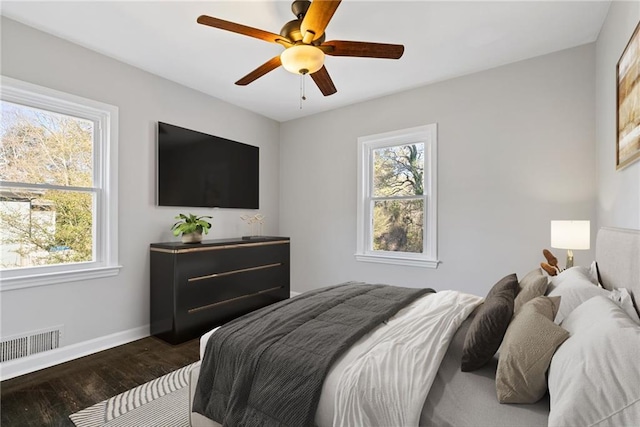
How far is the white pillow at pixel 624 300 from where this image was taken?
3.98ft

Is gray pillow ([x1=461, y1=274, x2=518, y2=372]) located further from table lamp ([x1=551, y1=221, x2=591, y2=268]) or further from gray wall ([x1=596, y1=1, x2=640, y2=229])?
table lamp ([x1=551, y1=221, x2=591, y2=268])

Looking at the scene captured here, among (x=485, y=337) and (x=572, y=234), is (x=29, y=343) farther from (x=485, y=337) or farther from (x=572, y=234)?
(x=572, y=234)

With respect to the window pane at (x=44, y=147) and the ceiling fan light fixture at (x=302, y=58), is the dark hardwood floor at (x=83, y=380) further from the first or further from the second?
the ceiling fan light fixture at (x=302, y=58)

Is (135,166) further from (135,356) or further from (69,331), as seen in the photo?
(135,356)

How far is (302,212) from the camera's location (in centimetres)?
464

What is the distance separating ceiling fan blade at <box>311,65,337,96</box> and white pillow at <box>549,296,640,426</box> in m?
2.06

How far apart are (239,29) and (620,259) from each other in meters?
2.36

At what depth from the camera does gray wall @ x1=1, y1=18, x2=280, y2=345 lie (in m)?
2.50

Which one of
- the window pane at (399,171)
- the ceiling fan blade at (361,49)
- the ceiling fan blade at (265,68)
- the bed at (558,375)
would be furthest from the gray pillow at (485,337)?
the window pane at (399,171)

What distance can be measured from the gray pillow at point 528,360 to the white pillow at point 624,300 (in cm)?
35

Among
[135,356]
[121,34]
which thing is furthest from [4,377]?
[121,34]

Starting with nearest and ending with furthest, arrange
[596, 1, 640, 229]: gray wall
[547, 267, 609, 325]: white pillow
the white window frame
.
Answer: [547, 267, 609, 325]: white pillow
[596, 1, 640, 229]: gray wall
the white window frame

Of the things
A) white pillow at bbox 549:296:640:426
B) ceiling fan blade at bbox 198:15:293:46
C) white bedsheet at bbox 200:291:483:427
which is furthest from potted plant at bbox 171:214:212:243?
white pillow at bbox 549:296:640:426

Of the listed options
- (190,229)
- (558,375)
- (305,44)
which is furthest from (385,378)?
(190,229)
